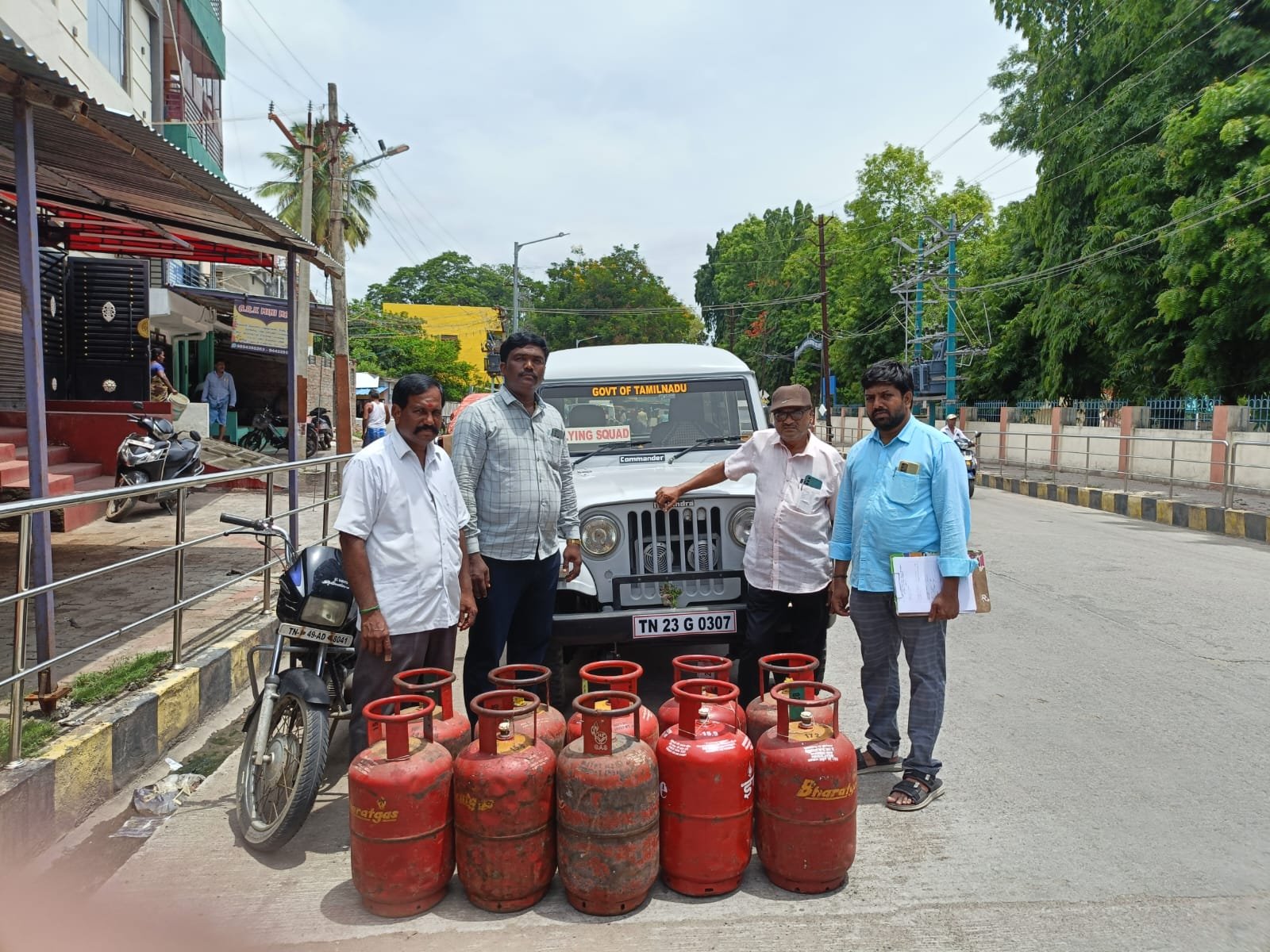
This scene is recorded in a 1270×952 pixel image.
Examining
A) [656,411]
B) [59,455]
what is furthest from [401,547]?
[59,455]

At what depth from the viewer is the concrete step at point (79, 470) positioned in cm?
1105

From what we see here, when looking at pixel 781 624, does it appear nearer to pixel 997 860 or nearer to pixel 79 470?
pixel 997 860

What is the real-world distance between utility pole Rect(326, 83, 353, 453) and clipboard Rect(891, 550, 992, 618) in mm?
13425

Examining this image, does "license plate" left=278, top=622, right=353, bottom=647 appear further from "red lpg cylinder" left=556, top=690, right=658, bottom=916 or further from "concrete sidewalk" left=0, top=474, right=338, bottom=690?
"concrete sidewalk" left=0, top=474, right=338, bottom=690

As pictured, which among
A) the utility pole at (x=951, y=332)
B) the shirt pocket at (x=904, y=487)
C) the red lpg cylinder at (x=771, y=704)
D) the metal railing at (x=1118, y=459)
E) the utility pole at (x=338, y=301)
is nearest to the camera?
the red lpg cylinder at (x=771, y=704)

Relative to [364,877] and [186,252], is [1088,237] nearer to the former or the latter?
[186,252]

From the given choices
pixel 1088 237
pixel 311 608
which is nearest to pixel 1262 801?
pixel 311 608

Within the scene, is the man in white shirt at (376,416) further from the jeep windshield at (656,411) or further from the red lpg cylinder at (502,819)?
the red lpg cylinder at (502,819)

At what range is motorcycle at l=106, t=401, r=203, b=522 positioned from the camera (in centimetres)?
1096

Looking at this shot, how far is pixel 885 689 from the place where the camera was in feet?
14.1

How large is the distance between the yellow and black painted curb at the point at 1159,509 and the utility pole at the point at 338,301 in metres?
13.5

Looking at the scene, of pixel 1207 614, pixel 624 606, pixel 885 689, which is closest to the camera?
pixel 885 689

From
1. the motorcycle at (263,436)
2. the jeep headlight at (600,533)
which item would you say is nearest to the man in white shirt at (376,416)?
the motorcycle at (263,436)

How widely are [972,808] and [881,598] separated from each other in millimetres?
924
